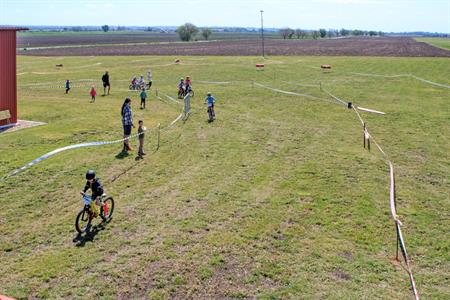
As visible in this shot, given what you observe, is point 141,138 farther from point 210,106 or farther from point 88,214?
point 210,106

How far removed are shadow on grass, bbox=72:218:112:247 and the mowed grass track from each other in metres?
0.13

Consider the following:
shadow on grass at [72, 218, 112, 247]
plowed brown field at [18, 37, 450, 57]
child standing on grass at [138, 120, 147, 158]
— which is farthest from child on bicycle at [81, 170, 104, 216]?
plowed brown field at [18, 37, 450, 57]

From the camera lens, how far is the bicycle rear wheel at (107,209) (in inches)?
461

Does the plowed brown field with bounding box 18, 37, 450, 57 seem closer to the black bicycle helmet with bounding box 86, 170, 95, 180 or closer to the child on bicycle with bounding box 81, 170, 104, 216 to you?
the child on bicycle with bounding box 81, 170, 104, 216

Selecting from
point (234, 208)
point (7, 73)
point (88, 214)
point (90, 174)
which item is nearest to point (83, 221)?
point (88, 214)

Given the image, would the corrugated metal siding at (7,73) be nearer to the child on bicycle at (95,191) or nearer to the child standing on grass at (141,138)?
the child standing on grass at (141,138)

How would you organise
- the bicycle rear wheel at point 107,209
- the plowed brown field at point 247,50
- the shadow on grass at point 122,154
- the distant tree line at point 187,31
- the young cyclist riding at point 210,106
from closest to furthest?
the bicycle rear wheel at point 107,209, the shadow on grass at point 122,154, the young cyclist riding at point 210,106, the plowed brown field at point 247,50, the distant tree line at point 187,31

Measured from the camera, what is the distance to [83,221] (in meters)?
11.6

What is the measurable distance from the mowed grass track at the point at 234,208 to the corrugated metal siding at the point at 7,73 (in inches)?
92.1

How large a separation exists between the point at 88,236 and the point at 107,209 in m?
1.02

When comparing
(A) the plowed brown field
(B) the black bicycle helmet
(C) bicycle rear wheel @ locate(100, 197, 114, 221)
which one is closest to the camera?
(B) the black bicycle helmet

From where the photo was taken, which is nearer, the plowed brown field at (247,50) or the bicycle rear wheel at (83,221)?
the bicycle rear wheel at (83,221)

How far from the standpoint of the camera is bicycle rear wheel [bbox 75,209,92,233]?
36.4ft

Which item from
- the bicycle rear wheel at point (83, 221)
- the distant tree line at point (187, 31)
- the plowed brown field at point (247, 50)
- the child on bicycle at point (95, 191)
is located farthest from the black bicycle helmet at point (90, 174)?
the distant tree line at point (187, 31)
